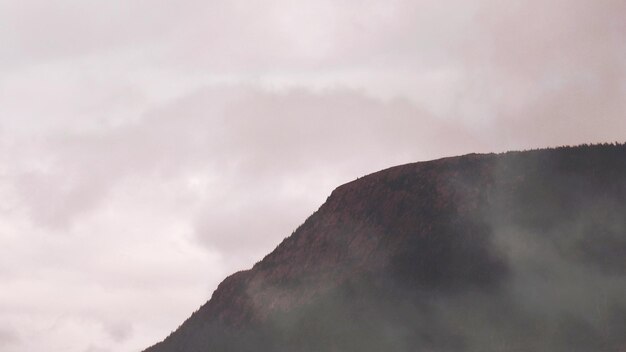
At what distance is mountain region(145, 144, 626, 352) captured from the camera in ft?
140

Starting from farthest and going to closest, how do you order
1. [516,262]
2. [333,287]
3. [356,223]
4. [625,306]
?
[356,223], [333,287], [516,262], [625,306]

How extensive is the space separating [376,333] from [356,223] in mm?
8777

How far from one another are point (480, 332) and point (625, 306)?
6462 mm

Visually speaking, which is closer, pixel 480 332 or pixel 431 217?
pixel 480 332

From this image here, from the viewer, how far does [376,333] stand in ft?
155

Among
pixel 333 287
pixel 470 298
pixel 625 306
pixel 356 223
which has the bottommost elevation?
pixel 625 306

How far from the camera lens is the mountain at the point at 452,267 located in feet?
140

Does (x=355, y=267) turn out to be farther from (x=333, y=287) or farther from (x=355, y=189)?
(x=355, y=189)

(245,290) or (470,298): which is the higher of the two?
(245,290)

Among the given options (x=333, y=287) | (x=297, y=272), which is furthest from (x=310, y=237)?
(x=333, y=287)

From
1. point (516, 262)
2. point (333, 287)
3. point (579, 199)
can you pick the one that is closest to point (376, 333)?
point (333, 287)

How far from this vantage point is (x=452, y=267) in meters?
47.8

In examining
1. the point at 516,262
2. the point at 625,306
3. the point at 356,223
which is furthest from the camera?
the point at 356,223

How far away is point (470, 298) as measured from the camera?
45.8 m
